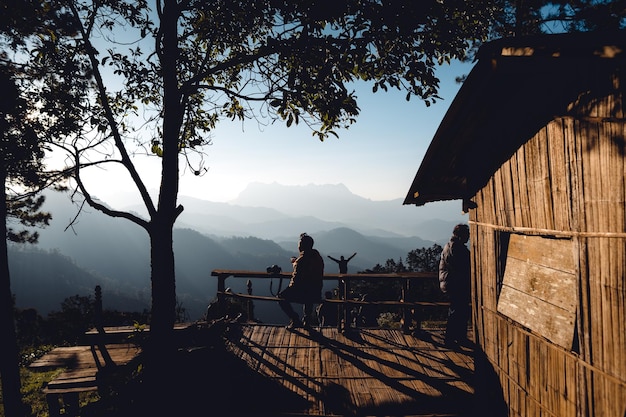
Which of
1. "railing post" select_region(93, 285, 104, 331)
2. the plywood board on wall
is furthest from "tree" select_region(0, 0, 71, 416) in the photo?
the plywood board on wall

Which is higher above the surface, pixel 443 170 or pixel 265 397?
pixel 443 170

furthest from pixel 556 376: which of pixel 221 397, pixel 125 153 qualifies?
pixel 125 153

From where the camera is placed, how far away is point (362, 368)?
6.09m

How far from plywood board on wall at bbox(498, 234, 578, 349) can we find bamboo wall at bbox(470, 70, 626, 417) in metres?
0.09

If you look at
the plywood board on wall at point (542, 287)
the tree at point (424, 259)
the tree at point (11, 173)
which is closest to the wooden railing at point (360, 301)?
the plywood board on wall at point (542, 287)

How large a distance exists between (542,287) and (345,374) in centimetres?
373

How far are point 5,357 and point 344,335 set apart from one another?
8.44 meters

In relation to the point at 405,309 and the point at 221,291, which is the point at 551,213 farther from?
the point at 221,291

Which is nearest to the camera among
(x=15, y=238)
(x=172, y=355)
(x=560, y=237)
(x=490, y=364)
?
(x=560, y=237)

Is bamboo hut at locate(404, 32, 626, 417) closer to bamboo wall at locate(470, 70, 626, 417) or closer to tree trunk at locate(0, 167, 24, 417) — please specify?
bamboo wall at locate(470, 70, 626, 417)

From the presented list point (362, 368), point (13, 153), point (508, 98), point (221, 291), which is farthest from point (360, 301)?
point (13, 153)

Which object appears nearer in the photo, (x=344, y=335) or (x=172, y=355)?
(x=172, y=355)

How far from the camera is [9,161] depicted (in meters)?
7.20

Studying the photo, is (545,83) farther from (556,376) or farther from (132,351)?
(132,351)
